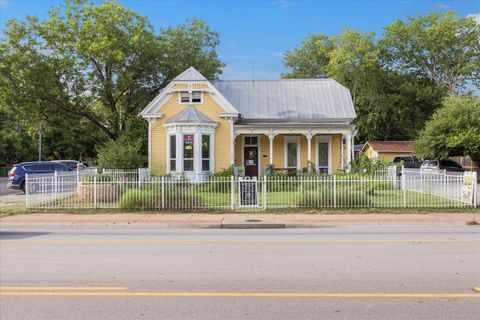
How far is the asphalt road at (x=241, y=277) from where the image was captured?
516 cm

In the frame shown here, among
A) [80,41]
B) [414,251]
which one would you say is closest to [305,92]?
[80,41]

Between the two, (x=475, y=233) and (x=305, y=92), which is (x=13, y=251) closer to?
(x=475, y=233)

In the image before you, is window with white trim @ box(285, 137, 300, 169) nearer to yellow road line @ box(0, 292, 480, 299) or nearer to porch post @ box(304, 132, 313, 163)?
porch post @ box(304, 132, 313, 163)

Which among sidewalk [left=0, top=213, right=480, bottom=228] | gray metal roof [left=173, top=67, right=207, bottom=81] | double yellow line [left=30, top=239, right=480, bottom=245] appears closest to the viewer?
double yellow line [left=30, top=239, right=480, bottom=245]

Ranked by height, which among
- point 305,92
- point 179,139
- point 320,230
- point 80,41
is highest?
point 80,41

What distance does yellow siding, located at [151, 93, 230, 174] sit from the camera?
25.0 m

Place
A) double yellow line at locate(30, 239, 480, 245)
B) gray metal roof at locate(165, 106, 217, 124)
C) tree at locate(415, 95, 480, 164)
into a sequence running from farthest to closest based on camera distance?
tree at locate(415, 95, 480, 164) < gray metal roof at locate(165, 106, 217, 124) < double yellow line at locate(30, 239, 480, 245)

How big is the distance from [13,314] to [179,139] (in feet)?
61.8

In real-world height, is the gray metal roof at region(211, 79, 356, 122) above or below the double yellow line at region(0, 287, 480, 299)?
above

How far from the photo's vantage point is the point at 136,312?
16.7ft

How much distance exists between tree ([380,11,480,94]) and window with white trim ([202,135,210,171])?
36.2 m

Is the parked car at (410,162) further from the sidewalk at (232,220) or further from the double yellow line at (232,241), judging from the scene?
the double yellow line at (232,241)

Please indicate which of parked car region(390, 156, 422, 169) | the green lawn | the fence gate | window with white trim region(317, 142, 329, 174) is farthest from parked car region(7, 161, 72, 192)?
parked car region(390, 156, 422, 169)

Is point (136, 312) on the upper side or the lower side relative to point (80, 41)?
lower
